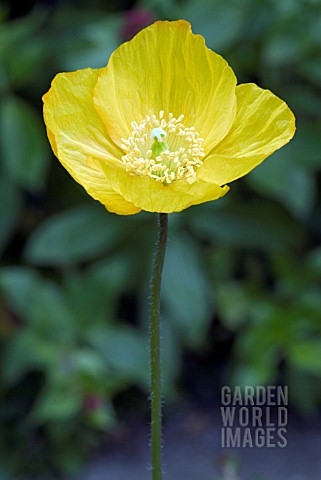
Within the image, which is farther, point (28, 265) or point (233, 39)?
point (28, 265)

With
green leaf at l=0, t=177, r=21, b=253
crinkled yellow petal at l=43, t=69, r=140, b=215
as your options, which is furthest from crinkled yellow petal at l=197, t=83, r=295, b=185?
green leaf at l=0, t=177, r=21, b=253

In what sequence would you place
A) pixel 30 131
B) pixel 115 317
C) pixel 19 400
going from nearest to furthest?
pixel 30 131 → pixel 19 400 → pixel 115 317

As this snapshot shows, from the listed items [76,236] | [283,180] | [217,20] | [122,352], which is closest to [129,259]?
[76,236]

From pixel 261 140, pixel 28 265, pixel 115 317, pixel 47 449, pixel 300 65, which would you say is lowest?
pixel 47 449

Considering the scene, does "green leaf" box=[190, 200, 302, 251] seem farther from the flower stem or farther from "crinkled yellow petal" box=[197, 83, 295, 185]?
the flower stem

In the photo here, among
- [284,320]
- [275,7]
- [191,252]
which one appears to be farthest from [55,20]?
[284,320]

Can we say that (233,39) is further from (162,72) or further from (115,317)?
(162,72)
